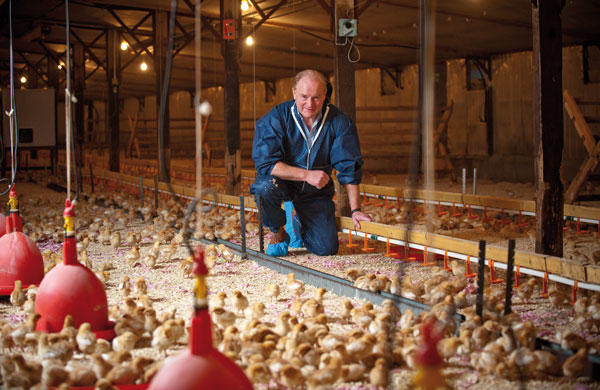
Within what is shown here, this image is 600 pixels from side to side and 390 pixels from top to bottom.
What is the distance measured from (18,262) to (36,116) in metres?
9.22

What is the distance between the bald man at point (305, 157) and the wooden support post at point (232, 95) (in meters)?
3.26

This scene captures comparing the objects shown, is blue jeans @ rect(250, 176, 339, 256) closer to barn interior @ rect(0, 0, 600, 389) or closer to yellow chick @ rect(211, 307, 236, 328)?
barn interior @ rect(0, 0, 600, 389)

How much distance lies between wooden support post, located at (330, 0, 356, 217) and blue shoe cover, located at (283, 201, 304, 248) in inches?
39.4

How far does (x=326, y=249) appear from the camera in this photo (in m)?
4.43

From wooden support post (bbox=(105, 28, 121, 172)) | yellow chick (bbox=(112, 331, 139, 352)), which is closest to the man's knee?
yellow chick (bbox=(112, 331, 139, 352))

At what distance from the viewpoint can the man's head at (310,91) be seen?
396cm

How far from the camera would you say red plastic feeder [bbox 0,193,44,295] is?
3301 millimetres

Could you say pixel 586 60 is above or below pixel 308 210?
above

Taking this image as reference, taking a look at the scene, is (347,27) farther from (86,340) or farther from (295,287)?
(86,340)

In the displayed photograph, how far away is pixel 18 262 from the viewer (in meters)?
3.32

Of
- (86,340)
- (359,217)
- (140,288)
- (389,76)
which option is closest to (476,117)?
(389,76)

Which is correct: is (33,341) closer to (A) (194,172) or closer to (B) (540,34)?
(B) (540,34)

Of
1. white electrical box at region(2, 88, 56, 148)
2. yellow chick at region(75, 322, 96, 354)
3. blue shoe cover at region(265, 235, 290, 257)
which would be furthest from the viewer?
white electrical box at region(2, 88, 56, 148)

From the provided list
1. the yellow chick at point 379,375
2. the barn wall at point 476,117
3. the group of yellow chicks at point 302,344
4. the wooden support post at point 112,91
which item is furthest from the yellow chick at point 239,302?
the wooden support post at point 112,91
